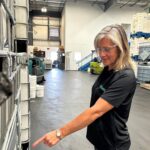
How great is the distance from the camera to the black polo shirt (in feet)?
4.02

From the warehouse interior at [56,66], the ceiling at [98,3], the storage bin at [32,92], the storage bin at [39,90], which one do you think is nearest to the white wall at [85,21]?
the warehouse interior at [56,66]

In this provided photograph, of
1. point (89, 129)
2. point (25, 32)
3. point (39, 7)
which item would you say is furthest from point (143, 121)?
point (39, 7)

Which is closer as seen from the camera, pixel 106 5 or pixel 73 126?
pixel 73 126

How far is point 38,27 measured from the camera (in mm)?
21250

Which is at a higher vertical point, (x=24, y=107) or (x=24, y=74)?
(x=24, y=74)

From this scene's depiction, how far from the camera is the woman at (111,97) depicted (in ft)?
3.74

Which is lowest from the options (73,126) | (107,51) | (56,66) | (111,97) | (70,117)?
(56,66)

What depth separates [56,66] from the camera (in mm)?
22188

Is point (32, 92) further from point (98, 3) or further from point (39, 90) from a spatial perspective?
point (98, 3)

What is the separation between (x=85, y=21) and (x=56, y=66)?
Answer: 572cm

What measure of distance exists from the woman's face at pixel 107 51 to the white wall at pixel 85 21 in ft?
57.3

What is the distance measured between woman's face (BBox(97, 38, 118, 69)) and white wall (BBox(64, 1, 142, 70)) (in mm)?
17464

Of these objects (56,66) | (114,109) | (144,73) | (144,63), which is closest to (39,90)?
(144,73)

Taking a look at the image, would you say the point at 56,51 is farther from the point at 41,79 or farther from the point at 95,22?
the point at 41,79
